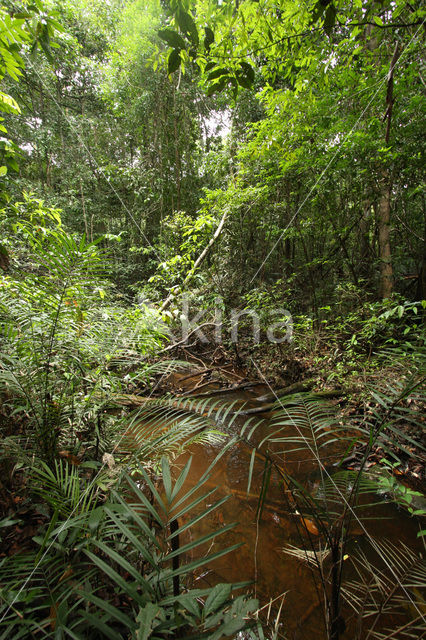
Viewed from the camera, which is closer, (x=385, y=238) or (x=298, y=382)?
(x=298, y=382)

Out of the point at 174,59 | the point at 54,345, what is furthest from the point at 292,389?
the point at 174,59

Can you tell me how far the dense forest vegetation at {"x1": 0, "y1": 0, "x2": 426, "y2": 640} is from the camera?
87 centimetres

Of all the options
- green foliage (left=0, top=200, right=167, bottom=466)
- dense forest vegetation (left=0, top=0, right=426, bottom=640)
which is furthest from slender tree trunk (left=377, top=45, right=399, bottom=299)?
green foliage (left=0, top=200, right=167, bottom=466)

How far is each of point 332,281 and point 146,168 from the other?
7017 millimetres

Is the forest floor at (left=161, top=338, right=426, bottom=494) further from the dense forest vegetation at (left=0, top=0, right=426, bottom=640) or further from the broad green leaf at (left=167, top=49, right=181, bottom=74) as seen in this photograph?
the broad green leaf at (left=167, top=49, right=181, bottom=74)

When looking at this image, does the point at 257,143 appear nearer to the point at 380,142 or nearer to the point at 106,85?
the point at 380,142

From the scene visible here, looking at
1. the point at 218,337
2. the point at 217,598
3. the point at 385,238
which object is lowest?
the point at 217,598

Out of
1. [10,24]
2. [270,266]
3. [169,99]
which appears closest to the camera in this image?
[10,24]

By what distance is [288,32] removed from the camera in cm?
189

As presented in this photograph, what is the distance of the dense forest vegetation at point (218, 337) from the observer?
0.87m

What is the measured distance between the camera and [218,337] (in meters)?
5.32

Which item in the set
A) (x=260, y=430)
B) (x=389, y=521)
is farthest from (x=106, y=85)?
(x=389, y=521)

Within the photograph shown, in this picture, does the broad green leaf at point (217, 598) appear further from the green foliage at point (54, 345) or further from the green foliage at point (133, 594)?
the green foliage at point (54, 345)

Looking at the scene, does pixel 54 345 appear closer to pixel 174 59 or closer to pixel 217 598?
→ pixel 217 598
